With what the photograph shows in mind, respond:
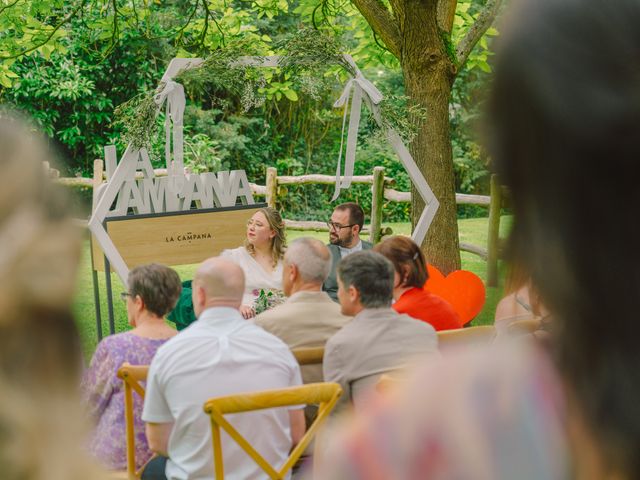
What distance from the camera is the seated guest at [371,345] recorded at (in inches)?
148

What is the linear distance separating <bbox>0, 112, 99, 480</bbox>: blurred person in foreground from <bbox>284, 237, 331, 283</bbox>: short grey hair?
382 centimetres

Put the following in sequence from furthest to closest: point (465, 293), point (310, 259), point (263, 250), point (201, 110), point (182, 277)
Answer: point (201, 110) → point (182, 277) → point (263, 250) → point (465, 293) → point (310, 259)

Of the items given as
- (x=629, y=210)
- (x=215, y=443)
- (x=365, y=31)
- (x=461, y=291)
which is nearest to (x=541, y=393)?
(x=629, y=210)

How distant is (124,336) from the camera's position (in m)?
3.95

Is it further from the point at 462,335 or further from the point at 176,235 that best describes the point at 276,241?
the point at 462,335

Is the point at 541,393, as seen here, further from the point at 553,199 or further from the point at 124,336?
the point at 124,336

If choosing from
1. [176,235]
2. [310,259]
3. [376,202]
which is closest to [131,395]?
[310,259]

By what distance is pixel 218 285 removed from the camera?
3730mm

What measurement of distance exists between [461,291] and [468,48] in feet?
11.1

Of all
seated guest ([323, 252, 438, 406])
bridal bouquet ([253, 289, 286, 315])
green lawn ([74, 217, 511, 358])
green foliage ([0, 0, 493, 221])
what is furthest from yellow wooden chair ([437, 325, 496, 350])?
green foliage ([0, 0, 493, 221])

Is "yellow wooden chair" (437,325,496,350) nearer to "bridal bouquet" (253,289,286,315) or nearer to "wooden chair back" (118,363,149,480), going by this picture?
"wooden chair back" (118,363,149,480)

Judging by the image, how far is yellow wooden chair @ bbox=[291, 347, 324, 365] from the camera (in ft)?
12.9

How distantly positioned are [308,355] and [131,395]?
0.78 meters

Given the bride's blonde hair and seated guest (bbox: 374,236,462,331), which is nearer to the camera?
seated guest (bbox: 374,236,462,331)
